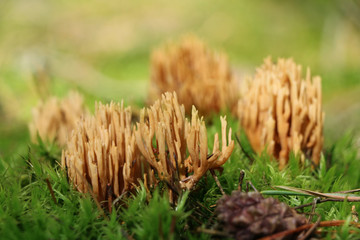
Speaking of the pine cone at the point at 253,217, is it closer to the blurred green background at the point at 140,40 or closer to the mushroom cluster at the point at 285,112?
the mushroom cluster at the point at 285,112

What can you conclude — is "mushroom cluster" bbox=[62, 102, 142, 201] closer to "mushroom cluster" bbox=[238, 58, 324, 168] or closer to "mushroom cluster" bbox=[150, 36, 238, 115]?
"mushroom cluster" bbox=[238, 58, 324, 168]

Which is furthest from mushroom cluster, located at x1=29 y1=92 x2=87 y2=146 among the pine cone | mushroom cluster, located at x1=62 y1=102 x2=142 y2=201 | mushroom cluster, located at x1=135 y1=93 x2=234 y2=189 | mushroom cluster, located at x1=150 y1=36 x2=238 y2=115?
the pine cone

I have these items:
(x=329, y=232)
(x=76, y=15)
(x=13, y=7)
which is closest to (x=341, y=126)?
(x=329, y=232)

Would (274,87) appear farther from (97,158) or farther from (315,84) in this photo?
(97,158)

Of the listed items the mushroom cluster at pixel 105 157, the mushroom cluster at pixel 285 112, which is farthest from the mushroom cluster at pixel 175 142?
the mushroom cluster at pixel 285 112

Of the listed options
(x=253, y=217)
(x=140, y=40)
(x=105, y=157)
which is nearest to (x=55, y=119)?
(x=105, y=157)
